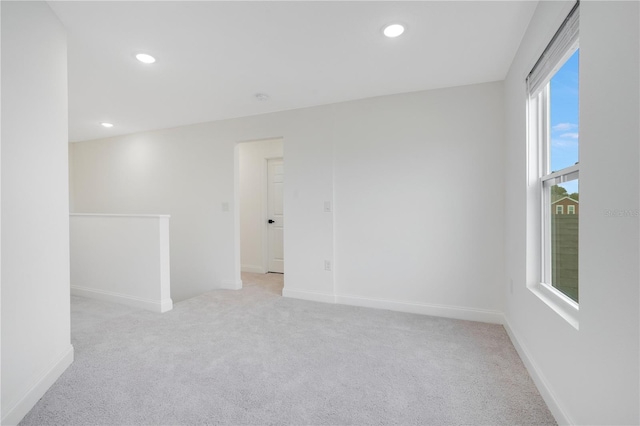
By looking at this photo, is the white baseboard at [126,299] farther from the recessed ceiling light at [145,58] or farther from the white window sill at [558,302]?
the white window sill at [558,302]

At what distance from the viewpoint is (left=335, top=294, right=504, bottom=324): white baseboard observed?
9.47ft

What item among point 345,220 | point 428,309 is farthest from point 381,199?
point 428,309

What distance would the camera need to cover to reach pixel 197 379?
1.89m

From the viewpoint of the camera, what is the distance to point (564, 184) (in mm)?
1681

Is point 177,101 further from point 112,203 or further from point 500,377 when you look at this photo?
point 500,377

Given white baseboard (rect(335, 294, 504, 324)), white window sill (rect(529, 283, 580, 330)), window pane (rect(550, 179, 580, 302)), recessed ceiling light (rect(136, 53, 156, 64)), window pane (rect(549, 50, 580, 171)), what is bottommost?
white baseboard (rect(335, 294, 504, 324))

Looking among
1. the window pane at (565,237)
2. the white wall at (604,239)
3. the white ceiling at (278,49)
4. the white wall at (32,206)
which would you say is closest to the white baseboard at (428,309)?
the window pane at (565,237)

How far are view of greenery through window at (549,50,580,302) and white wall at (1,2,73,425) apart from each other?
2.77 metres

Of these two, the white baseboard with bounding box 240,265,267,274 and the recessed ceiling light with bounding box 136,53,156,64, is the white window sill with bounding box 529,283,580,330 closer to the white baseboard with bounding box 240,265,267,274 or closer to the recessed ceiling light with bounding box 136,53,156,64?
the recessed ceiling light with bounding box 136,53,156,64

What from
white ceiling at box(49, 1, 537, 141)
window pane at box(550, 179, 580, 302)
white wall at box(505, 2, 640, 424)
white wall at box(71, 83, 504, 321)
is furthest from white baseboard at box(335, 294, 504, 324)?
white ceiling at box(49, 1, 537, 141)

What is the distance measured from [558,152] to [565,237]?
0.50 meters

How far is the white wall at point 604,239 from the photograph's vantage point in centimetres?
99

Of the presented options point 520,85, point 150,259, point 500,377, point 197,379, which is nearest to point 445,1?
point 520,85

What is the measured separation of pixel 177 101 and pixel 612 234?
148 inches
